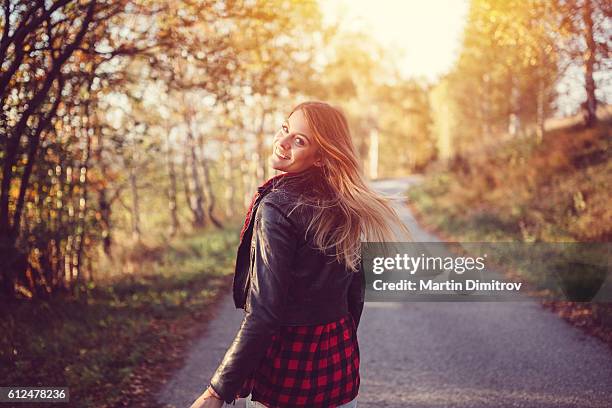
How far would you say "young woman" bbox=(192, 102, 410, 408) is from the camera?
4.89 feet

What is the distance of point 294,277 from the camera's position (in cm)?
160

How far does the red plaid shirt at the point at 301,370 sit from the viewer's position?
1669 mm

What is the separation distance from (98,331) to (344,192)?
4.84 metres

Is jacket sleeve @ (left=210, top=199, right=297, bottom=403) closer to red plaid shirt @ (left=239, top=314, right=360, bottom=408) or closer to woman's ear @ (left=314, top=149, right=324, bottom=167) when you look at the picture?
red plaid shirt @ (left=239, top=314, right=360, bottom=408)

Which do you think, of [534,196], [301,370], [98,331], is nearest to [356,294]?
[301,370]

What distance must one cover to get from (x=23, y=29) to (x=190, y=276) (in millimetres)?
5101

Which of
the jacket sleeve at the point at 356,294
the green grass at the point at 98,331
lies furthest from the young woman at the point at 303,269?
the green grass at the point at 98,331

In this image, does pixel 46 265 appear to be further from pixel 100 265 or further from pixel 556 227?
pixel 556 227

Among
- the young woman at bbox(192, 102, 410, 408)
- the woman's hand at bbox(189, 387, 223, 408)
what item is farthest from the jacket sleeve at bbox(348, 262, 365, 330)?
the woman's hand at bbox(189, 387, 223, 408)

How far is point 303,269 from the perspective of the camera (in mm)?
1609

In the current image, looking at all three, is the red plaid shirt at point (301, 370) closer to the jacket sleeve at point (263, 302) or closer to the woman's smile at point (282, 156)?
the jacket sleeve at point (263, 302)

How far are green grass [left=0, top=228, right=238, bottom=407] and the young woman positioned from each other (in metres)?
3.00

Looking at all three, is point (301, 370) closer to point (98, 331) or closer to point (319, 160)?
point (319, 160)

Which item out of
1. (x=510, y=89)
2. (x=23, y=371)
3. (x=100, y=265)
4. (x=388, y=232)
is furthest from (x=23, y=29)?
(x=510, y=89)
